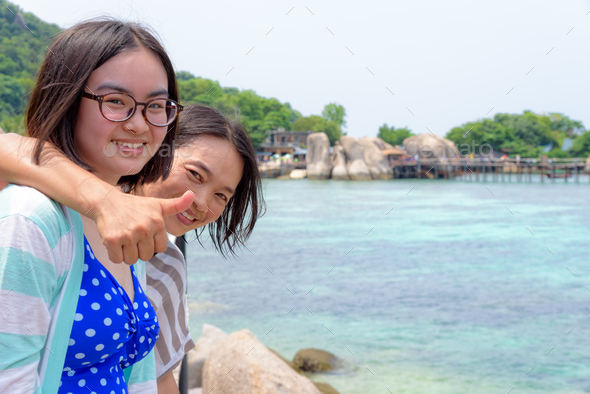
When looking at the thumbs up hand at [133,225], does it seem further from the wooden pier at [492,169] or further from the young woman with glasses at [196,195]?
the wooden pier at [492,169]

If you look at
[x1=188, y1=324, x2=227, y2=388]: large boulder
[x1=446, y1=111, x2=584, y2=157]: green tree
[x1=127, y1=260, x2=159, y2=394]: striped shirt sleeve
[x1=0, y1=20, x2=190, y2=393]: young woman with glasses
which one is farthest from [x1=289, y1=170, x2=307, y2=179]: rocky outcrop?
[x1=0, y1=20, x2=190, y2=393]: young woman with glasses

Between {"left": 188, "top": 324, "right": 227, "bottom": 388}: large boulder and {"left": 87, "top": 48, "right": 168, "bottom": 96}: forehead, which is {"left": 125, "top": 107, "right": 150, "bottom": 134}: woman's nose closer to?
{"left": 87, "top": 48, "right": 168, "bottom": 96}: forehead

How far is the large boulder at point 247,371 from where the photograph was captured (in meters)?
3.31

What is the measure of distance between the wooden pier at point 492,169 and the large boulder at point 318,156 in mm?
6553

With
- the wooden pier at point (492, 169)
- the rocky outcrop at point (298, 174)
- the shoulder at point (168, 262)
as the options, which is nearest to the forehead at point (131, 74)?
the shoulder at point (168, 262)

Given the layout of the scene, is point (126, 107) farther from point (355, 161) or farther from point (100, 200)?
point (355, 161)

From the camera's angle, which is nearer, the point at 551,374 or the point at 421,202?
the point at 551,374

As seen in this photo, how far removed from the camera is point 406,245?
18797 millimetres

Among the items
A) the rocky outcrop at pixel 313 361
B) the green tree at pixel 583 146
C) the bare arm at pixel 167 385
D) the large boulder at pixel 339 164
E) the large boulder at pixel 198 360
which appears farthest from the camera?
the green tree at pixel 583 146

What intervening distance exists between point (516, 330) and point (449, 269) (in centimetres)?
539

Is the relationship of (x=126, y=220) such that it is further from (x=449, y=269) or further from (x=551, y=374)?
(x=449, y=269)

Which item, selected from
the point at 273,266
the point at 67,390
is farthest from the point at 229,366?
the point at 273,266

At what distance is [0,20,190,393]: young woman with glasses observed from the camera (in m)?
Answer: 0.73

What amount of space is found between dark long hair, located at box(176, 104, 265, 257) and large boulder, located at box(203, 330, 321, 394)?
2001mm
